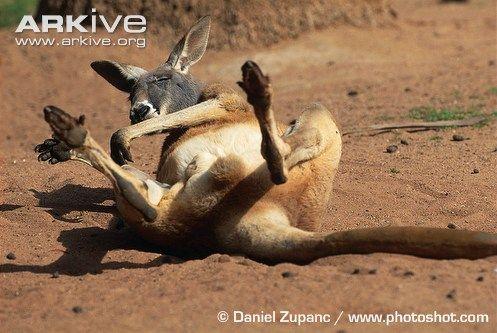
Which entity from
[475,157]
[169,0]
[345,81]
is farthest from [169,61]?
[169,0]

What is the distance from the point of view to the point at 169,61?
7438 mm

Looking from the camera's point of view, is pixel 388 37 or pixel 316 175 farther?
pixel 388 37

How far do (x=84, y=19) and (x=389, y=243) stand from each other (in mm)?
8563

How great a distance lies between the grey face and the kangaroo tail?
1773mm

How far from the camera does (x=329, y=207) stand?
6.84 metres

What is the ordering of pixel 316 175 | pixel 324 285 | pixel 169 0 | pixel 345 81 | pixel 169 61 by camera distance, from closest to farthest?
pixel 324 285 < pixel 316 175 < pixel 169 61 < pixel 345 81 < pixel 169 0

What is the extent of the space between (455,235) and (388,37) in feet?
26.9

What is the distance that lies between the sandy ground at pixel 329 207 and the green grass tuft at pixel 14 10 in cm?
159

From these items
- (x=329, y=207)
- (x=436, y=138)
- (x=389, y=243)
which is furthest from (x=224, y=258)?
(x=436, y=138)

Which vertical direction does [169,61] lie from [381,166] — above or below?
above

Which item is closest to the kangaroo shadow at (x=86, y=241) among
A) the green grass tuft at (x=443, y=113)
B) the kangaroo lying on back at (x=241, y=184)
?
the kangaroo lying on back at (x=241, y=184)

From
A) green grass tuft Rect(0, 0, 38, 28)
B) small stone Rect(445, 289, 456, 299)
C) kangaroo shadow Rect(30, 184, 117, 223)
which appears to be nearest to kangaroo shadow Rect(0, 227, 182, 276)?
kangaroo shadow Rect(30, 184, 117, 223)

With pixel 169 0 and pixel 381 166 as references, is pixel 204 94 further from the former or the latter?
pixel 169 0

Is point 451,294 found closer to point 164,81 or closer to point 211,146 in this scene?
point 211,146
